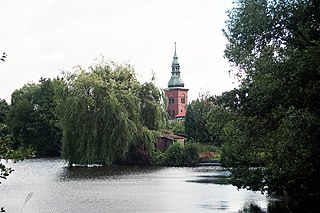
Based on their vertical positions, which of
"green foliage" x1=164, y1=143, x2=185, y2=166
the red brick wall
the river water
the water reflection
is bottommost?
the river water

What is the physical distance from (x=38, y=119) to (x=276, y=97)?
163 ft

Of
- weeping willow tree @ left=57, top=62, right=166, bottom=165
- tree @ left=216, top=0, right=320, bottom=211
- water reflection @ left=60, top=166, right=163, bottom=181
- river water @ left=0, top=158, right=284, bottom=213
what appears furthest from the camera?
weeping willow tree @ left=57, top=62, right=166, bottom=165

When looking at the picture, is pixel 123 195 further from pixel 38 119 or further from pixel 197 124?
pixel 38 119

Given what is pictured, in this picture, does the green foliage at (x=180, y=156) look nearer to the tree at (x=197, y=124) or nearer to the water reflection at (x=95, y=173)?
the water reflection at (x=95, y=173)

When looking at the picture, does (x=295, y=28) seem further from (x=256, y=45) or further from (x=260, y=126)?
(x=260, y=126)

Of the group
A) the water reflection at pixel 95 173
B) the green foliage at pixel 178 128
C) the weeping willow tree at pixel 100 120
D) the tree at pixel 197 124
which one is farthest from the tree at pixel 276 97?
the green foliage at pixel 178 128

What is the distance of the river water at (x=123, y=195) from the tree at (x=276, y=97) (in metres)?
1.84

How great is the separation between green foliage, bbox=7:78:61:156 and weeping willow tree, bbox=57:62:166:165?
21.2m

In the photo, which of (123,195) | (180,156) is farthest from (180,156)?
(123,195)

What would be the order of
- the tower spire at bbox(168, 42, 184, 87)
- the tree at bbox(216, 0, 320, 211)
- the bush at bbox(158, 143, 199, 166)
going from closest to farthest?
the tree at bbox(216, 0, 320, 211) → the bush at bbox(158, 143, 199, 166) → the tower spire at bbox(168, 42, 184, 87)

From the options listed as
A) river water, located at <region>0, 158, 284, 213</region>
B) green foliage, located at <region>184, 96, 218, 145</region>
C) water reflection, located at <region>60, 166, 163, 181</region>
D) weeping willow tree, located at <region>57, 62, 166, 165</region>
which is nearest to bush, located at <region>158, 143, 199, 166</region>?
weeping willow tree, located at <region>57, 62, 166, 165</region>

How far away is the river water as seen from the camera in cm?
1580

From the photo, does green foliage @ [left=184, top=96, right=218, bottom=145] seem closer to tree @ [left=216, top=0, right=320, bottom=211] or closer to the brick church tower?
the brick church tower

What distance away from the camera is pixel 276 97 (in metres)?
11.6
